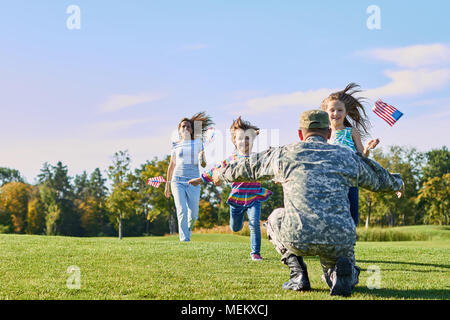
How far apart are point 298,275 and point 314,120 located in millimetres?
1722

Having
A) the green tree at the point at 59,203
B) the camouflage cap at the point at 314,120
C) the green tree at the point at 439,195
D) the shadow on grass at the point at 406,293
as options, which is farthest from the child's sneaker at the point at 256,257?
the green tree at the point at 59,203

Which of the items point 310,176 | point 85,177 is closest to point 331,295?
point 310,176

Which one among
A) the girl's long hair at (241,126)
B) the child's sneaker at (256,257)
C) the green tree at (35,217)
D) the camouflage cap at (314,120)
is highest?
the girl's long hair at (241,126)

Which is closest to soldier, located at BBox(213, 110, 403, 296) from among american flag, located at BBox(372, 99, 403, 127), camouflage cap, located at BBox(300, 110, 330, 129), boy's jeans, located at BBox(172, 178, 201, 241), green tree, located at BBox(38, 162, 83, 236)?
camouflage cap, located at BBox(300, 110, 330, 129)

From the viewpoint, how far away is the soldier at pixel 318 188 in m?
4.30

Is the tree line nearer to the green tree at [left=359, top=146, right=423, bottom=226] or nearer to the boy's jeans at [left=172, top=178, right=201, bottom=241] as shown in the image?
the green tree at [left=359, top=146, right=423, bottom=226]

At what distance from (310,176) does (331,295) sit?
4.21 feet

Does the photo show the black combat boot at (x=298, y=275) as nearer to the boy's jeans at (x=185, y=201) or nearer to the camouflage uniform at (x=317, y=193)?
the camouflage uniform at (x=317, y=193)

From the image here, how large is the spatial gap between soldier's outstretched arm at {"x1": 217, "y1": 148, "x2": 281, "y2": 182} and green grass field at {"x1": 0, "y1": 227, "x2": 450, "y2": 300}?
4.06ft

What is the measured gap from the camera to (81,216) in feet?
233

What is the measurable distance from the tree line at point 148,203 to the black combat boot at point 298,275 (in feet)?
95.3

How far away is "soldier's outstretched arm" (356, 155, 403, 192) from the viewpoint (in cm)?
463
